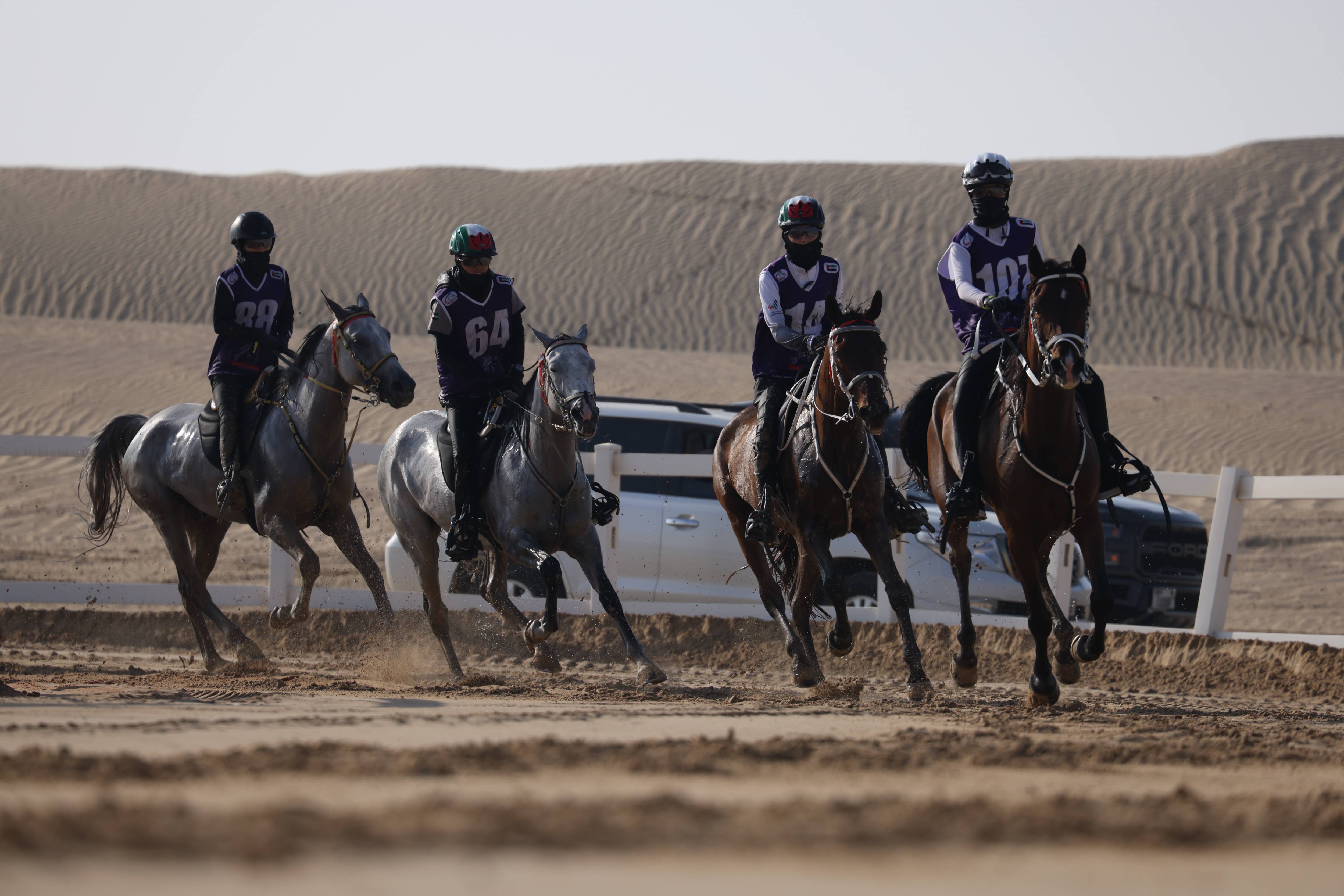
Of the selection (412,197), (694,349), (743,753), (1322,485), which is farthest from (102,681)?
(412,197)

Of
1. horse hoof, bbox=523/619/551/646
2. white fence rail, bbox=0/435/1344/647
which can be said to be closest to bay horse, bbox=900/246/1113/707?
white fence rail, bbox=0/435/1344/647

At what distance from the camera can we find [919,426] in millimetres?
9898

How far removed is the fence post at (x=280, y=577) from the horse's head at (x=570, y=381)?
3.79m

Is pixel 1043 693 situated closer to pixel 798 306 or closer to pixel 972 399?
pixel 972 399

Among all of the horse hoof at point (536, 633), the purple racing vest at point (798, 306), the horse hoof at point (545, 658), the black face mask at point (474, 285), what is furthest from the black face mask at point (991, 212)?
the horse hoof at point (545, 658)

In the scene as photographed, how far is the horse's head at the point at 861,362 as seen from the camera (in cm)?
802

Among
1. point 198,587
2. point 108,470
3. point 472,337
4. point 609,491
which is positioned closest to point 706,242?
point 609,491

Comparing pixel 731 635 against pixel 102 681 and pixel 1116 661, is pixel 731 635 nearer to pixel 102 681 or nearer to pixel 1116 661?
pixel 1116 661

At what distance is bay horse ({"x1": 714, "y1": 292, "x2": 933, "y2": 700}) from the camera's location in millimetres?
8320

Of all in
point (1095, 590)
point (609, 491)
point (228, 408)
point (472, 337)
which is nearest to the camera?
point (1095, 590)

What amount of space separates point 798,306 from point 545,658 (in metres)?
2.96

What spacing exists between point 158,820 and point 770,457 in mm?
6171

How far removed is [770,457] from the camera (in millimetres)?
9352

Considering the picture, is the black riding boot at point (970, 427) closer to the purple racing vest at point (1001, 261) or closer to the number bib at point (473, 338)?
the purple racing vest at point (1001, 261)
